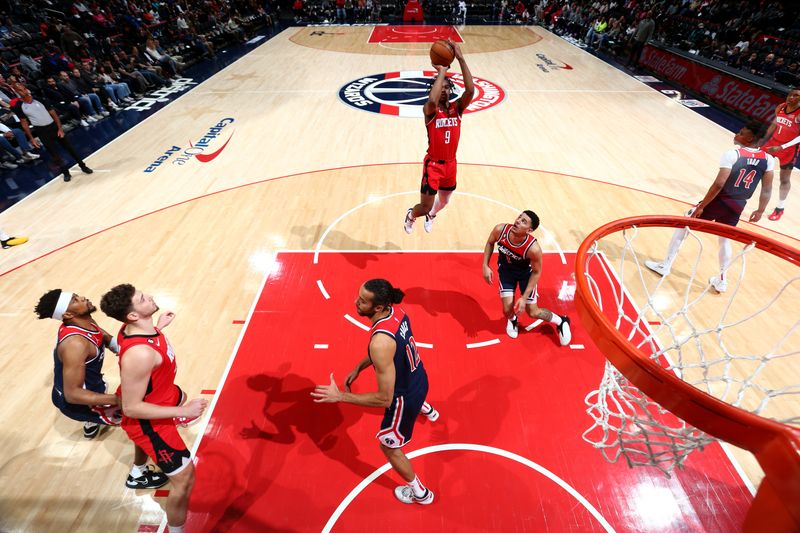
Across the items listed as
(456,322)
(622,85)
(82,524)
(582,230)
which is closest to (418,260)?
(456,322)

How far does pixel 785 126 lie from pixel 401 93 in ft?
28.5

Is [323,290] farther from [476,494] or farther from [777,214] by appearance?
[777,214]

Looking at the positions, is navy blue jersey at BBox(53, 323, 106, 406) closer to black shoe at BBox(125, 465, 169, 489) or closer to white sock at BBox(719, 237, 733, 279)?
black shoe at BBox(125, 465, 169, 489)

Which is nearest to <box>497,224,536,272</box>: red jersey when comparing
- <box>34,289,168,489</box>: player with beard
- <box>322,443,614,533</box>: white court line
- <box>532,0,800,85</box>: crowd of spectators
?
<box>322,443,614,533</box>: white court line

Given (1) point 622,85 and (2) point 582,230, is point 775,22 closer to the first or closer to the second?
(1) point 622,85

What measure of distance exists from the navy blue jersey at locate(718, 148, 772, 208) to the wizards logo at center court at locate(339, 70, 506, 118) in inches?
288

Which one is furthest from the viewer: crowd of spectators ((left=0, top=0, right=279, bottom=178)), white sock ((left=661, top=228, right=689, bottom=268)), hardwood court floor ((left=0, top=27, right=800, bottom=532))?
crowd of spectators ((left=0, top=0, right=279, bottom=178))

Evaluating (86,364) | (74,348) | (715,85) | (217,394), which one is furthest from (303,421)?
(715,85)

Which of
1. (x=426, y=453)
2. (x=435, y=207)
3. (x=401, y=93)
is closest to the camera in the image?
(x=426, y=453)

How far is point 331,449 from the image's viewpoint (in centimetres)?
357

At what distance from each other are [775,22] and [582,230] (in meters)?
16.3

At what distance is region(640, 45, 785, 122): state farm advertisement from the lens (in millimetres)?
9984

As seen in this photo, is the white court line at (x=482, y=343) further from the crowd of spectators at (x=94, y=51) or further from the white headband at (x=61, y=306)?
the crowd of spectators at (x=94, y=51)

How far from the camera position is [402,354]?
2.72 meters
